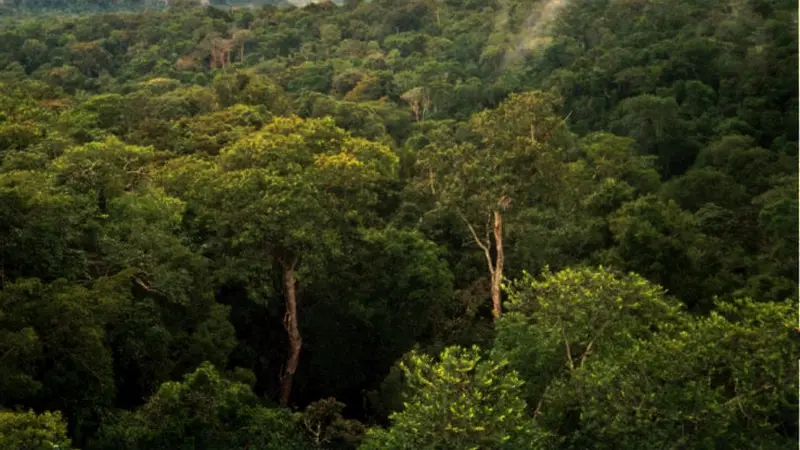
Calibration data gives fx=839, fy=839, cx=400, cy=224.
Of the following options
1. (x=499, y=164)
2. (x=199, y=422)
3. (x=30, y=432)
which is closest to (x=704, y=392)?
(x=199, y=422)

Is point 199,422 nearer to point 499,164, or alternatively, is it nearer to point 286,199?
point 286,199

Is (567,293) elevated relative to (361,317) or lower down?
elevated

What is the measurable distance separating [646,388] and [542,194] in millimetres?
8426

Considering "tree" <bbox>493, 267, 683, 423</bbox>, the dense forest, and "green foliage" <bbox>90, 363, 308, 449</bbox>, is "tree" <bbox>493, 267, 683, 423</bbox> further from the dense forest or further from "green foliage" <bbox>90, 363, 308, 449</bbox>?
"green foliage" <bbox>90, 363, 308, 449</bbox>

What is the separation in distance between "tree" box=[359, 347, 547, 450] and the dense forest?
0.14 ft

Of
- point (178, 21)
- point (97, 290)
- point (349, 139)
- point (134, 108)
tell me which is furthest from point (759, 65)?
point (178, 21)

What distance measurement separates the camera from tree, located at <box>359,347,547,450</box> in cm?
1191

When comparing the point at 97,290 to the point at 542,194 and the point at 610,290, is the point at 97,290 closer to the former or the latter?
the point at 610,290

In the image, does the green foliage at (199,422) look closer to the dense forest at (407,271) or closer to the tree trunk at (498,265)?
the dense forest at (407,271)

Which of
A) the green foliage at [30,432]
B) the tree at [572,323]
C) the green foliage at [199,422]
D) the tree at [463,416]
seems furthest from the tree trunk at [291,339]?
the green foliage at [30,432]

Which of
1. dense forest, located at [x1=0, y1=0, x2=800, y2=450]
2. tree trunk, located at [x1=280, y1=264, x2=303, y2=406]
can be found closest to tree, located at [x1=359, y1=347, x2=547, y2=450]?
dense forest, located at [x1=0, y1=0, x2=800, y2=450]

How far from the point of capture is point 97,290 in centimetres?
1463

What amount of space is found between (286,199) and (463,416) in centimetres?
821

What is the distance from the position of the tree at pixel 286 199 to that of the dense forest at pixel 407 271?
0.08 metres
